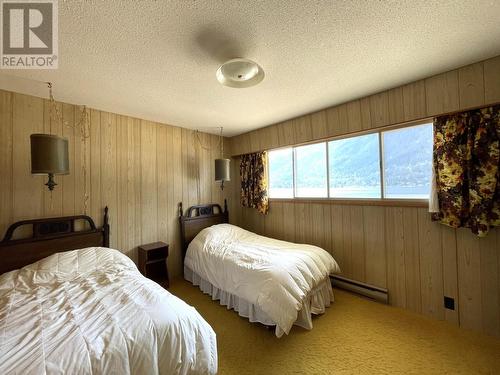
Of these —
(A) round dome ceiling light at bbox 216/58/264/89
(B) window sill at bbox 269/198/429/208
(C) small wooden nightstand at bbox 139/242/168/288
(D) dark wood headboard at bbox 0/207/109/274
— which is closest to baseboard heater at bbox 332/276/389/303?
(B) window sill at bbox 269/198/429/208

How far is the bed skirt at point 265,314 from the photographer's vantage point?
2002 mm

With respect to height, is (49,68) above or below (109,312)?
above

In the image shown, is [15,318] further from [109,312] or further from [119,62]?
[119,62]

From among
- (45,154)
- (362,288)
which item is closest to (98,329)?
(45,154)

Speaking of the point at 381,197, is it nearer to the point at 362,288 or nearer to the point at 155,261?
the point at 362,288

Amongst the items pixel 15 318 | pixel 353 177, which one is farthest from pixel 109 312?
pixel 353 177

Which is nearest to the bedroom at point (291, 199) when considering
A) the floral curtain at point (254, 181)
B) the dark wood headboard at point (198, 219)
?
the dark wood headboard at point (198, 219)

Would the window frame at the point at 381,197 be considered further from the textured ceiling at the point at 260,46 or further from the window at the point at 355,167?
the textured ceiling at the point at 260,46

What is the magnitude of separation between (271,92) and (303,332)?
248 centimetres

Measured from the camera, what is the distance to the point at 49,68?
5.67 ft

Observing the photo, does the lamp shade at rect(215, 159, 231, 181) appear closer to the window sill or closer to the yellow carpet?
the window sill

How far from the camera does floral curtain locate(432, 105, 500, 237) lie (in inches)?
68.7

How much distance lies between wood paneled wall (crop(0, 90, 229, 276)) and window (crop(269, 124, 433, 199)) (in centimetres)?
161

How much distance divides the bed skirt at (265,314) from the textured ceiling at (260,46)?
2178 millimetres
